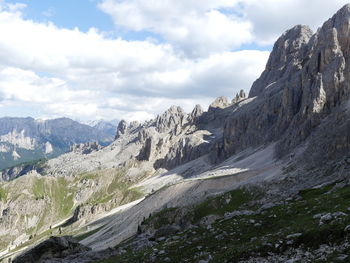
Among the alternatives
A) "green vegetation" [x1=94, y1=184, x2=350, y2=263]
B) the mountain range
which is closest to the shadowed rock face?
the mountain range

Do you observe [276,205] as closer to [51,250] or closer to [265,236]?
[265,236]

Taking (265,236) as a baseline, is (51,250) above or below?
below

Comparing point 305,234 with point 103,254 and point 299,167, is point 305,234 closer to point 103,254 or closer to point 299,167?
point 103,254

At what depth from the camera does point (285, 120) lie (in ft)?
596

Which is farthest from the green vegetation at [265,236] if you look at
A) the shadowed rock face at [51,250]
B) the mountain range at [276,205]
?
the shadowed rock face at [51,250]

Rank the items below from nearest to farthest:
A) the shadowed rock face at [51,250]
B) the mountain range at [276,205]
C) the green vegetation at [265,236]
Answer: the green vegetation at [265,236], the mountain range at [276,205], the shadowed rock face at [51,250]

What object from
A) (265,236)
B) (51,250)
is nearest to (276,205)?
(265,236)

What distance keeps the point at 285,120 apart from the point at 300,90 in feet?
52.4

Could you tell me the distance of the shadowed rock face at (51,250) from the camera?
53800 mm

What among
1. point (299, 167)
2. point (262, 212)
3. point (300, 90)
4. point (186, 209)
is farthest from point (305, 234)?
point (300, 90)

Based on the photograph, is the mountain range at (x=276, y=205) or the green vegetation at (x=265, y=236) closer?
the green vegetation at (x=265, y=236)

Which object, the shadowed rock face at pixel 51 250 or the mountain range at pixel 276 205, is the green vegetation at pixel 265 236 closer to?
the mountain range at pixel 276 205

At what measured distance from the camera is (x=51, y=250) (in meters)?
55.2

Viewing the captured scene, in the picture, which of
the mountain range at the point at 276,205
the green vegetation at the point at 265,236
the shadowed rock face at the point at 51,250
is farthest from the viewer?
the shadowed rock face at the point at 51,250
